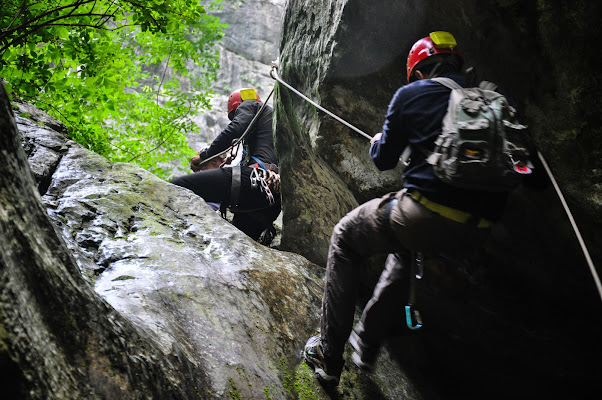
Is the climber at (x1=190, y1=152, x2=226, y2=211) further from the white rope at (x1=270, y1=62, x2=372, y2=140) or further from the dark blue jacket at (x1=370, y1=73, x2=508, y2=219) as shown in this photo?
the dark blue jacket at (x1=370, y1=73, x2=508, y2=219)

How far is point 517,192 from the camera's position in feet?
11.1

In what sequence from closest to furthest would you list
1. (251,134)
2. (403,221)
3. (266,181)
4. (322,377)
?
(403,221) < (322,377) < (266,181) < (251,134)

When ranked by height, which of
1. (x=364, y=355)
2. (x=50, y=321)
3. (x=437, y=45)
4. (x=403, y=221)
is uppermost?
(x=437, y=45)

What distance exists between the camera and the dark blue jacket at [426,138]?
8.83ft

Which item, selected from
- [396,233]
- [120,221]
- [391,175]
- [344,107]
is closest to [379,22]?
[344,107]

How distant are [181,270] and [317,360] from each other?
1.31 m

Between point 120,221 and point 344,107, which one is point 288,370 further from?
point 344,107

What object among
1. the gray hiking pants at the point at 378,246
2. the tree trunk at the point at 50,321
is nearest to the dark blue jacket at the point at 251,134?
the gray hiking pants at the point at 378,246

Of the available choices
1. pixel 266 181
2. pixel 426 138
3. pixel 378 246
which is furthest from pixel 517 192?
pixel 266 181

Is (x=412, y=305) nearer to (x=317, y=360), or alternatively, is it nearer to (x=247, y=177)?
(x=317, y=360)

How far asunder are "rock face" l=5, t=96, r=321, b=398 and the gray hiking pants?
20.6 inches

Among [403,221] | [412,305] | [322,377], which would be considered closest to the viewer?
[403,221]

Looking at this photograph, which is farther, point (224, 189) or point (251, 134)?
point (251, 134)

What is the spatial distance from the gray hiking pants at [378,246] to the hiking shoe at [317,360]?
2.0 inches
